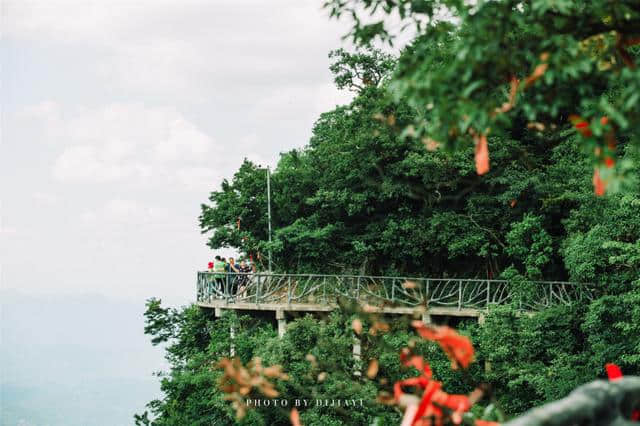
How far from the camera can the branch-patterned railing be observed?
1758 cm

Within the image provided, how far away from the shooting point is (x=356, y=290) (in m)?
19.2

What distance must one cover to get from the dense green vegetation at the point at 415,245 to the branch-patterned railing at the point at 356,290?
580 millimetres

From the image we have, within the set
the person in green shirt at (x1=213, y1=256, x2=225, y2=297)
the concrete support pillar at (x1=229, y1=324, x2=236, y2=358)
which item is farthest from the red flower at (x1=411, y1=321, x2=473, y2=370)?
the person in green shirt at (x1=213, y1=256, x2=225, y2=297)

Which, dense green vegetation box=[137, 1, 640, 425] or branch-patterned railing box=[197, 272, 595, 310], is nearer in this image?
dense green vegetation box=[137, 1, 640, 425]

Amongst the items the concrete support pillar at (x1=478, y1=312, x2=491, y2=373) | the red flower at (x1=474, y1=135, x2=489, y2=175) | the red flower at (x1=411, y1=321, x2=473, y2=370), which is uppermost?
the red flower at (x1=474, y1=135, x2=489, y2=175)

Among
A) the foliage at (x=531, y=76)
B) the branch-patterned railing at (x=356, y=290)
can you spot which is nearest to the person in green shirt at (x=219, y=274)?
the branch-patterned railing at (x=356, y=290)

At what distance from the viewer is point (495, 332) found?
16.4m

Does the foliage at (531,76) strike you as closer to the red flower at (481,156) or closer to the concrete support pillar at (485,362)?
the red flower at (481,156)

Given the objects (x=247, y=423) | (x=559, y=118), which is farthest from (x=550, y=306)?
(x=247, y=423)

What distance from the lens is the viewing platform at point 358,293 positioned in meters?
17.0

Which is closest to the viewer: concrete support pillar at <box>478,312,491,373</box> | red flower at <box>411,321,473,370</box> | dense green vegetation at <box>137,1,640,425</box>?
red flower at <box>411,321,473,370</box>

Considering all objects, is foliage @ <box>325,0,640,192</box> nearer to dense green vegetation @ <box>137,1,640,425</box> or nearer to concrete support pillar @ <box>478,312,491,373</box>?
dense green vegetation @ <box>137,1,640,425</box>

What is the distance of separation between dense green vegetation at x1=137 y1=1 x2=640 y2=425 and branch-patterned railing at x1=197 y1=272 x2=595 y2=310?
1.90 ft

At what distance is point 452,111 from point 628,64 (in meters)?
0.94
